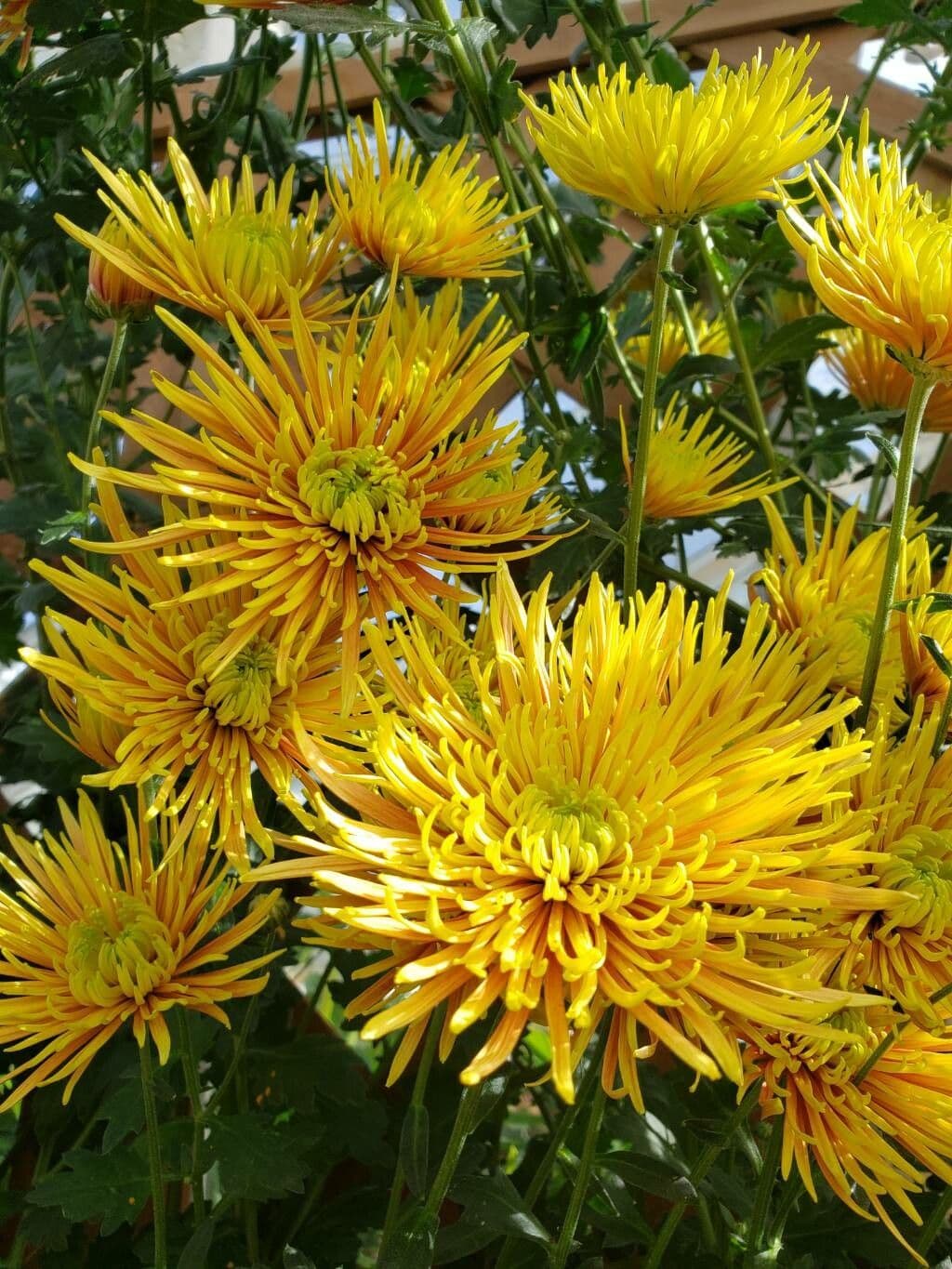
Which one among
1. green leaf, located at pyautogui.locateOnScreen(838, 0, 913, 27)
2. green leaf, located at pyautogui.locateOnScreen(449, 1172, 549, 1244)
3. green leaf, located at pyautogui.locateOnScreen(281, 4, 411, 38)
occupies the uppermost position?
green leaf, located at pyautogui.locateOnScreen(838, 0, 913, 27)

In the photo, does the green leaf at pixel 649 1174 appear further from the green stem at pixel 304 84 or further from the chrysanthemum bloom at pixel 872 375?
the green stem at pixel 304 84

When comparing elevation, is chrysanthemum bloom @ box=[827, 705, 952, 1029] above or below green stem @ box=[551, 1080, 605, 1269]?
above

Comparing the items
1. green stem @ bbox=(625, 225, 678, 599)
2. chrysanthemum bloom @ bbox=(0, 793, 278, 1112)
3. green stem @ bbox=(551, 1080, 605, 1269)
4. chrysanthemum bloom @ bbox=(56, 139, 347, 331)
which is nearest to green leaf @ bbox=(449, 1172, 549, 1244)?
green stem @ bbox=(551, 1080, 605, 1269)

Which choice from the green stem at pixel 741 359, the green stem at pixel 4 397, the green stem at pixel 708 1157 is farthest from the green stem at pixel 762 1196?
the green stem at pixel 4 397

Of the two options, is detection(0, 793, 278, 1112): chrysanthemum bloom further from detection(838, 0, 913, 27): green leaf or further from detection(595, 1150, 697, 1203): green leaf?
detection(838, 0, 913, 27): green leaf

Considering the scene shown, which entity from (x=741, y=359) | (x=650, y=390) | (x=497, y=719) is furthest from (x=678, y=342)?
(x=497, y=719)

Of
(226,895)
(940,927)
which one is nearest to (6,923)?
(226,895)

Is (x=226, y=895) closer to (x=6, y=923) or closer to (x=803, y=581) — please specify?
(x=6, y=923)
